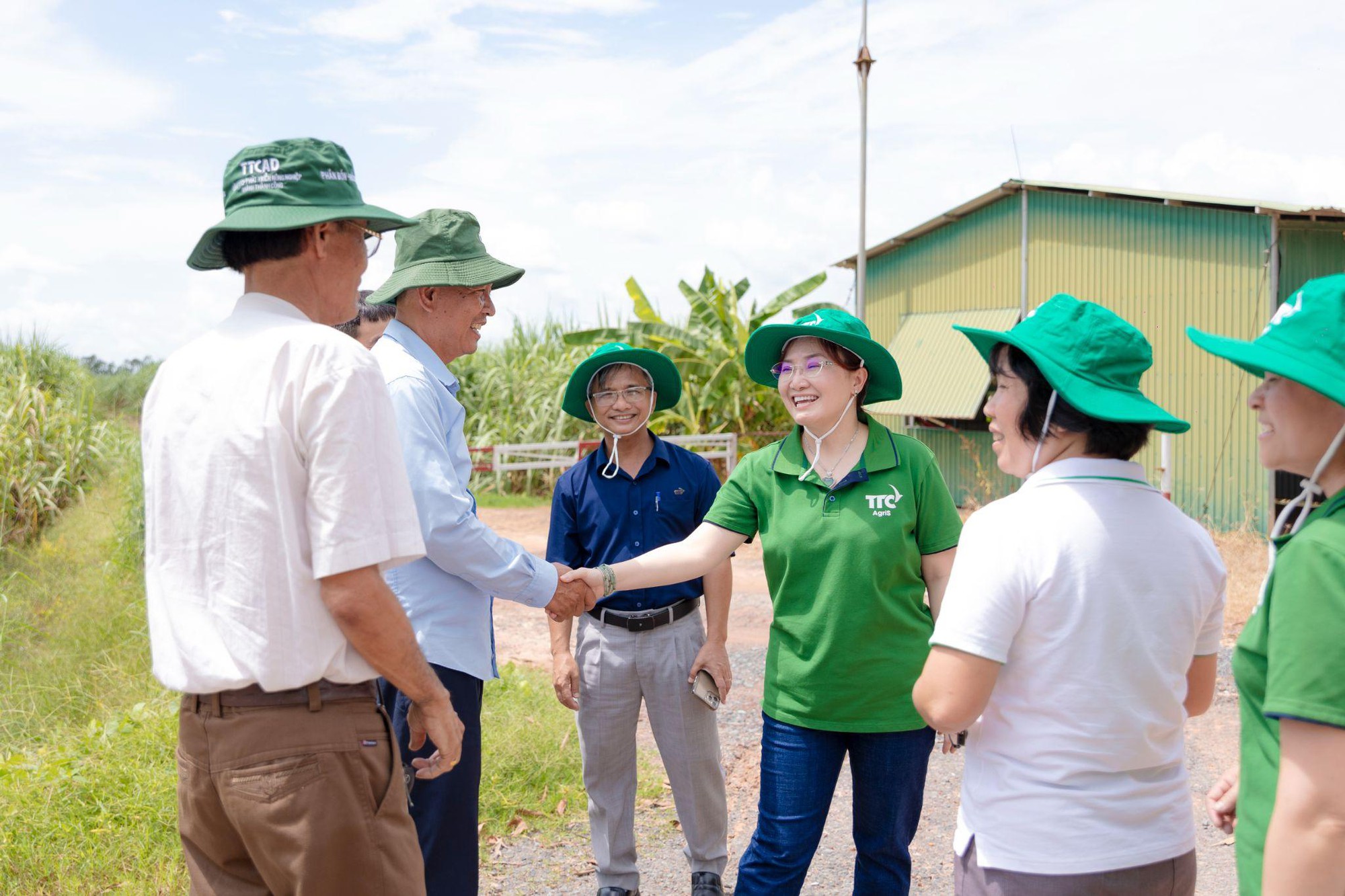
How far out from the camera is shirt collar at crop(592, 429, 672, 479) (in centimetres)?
421

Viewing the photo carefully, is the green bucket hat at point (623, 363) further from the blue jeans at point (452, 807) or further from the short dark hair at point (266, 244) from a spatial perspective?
the short dark hair at point (266, 244)

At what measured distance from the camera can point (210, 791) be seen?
214 cm

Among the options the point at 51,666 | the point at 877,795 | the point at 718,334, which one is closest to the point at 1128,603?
the point at 877,795

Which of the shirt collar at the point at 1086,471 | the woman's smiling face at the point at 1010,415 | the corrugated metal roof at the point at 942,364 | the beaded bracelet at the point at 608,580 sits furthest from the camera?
the corrugated metal roof at the point at 942,364

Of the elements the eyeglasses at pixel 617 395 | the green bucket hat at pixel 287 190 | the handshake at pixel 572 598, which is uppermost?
the green bucket hat at pixel 287 190

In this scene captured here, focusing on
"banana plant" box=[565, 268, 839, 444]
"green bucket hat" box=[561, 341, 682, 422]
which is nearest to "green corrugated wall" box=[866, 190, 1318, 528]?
"banana plant" box=[565, 268, 839, 444]

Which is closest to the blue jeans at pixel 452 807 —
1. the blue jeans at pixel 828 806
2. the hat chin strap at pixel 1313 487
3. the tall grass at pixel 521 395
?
the blue jeans at pixel 828 806

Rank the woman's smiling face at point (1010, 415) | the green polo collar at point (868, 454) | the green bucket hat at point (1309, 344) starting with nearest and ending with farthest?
1. the green bucket hat at point (1309, 344)
2. the woman's smiling face at point (1010, 415)
3. the green polo collar at point (868, 454)

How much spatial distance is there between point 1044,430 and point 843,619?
1.15 m

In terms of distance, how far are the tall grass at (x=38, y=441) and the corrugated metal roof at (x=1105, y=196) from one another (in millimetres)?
11311

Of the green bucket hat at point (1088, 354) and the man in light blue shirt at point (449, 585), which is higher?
the green bucket hat at point (1088, 354)

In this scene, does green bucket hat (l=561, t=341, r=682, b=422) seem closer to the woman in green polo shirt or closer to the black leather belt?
the black leather belt

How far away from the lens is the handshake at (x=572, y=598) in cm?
362

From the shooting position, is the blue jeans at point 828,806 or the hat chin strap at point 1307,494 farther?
the blue jeans at point 828,806
